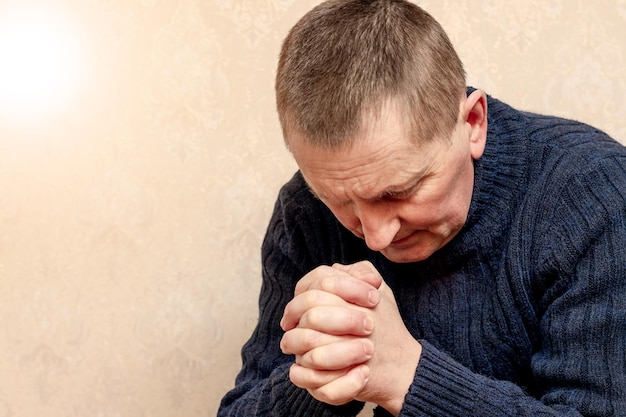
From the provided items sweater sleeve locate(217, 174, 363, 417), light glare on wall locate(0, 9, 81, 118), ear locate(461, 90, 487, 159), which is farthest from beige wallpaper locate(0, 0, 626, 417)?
ear locate(461, 90, 487, 159)

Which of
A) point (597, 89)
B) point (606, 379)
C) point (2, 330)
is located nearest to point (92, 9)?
point (2, 330)

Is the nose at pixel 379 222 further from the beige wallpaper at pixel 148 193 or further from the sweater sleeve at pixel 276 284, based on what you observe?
the beige wallpaper at pixel 148 193

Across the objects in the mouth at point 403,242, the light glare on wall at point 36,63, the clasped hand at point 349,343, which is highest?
the light glare on wall at point 36,63

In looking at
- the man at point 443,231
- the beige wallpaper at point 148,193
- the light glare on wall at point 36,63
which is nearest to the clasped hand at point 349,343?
the man at point 443,231

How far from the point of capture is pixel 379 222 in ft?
4.23

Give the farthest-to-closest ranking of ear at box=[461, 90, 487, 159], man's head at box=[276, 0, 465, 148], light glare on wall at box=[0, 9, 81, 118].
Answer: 1. light glare on wall at box=[0, 9, 81, 118]
2. ear at box=[461, 90, 487, 159]
3. man's head at box=[276, 0, 465, 148]

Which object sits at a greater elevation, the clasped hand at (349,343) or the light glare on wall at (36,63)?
the light glare on wall at (36,63)

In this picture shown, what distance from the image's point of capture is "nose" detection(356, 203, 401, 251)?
1285 millimetres

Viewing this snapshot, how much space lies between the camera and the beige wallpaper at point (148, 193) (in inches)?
76.4

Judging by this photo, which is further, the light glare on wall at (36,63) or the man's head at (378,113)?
the light glare on wall at (36,63)

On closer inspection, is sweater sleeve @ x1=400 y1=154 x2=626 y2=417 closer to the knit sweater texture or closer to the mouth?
the knit sweater texture

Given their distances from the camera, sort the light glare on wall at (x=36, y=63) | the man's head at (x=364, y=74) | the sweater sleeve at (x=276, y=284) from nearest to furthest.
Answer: the man's head at (x=364, y=74) → the sweater sleeve at (x=276, y=284) → the light glare on wall at (x=36, y=63)

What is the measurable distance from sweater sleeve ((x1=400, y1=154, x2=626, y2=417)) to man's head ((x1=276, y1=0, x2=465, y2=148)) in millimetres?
252

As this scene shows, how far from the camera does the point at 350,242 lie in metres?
1.61
